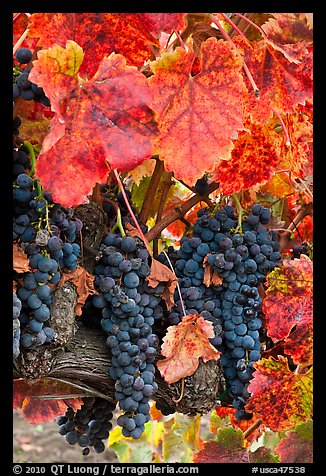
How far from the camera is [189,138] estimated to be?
0.88 m

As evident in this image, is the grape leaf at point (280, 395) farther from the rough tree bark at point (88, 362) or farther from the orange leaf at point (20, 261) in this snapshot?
the orange leaf at point (20, 261)

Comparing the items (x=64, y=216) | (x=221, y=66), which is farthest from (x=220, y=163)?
(x=64, y=216)

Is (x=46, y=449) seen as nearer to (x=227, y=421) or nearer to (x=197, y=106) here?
(x=227, y=421)

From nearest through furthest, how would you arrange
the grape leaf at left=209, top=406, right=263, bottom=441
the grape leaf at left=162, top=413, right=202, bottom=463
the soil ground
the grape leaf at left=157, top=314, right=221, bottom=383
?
the grape leaf at left=157, top=314, right=221, bottom=383, the grape leaf at left=209, top=406, right=263, bottom=441, the grape leaf at left=162, top=413, right=202, bottom=463, the soil ground

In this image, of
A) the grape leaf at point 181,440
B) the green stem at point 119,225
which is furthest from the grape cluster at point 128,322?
the grape leaf at point 181,440

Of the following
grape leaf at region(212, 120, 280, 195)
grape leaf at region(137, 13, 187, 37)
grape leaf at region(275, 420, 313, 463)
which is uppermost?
grape leaf at region(137, 13, 187, 37)

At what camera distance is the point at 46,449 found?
4.07 m

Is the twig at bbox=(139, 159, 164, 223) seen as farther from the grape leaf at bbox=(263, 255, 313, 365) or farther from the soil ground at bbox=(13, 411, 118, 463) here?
the soil ground at bbox=(13, 411, 118, 463)

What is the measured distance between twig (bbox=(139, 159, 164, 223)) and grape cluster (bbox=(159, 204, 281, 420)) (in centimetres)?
9

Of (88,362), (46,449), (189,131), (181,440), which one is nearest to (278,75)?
(189,131)

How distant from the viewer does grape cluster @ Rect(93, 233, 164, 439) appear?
98 cm

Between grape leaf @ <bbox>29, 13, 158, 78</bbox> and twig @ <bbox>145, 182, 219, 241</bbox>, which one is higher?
grape leaf @ <bbox>29, 13, 158, 78</bbox>

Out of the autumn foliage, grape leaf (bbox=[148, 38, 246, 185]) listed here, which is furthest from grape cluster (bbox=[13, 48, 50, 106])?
grape leaf (bbox=[148, 38, 246, 185])

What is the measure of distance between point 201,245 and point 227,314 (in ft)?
0.44
